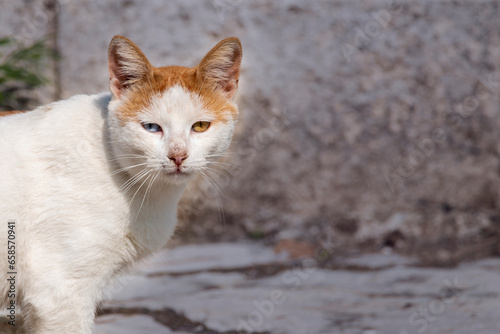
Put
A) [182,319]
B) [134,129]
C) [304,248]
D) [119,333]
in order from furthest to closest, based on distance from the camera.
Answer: [304,248] < [182,319] < [119,333] < [134,129]

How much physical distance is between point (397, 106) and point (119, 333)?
2728 mm

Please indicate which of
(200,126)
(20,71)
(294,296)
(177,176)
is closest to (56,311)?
(177,176)

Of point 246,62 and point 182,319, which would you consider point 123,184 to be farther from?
point 246,62

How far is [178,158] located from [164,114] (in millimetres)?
198

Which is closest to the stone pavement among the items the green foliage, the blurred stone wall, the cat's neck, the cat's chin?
the cat's neck

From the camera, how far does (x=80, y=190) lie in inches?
88.0

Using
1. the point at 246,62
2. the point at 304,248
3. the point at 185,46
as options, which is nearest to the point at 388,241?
the point at 304,248

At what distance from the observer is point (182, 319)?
303 cm

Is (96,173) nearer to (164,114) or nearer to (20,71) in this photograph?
(164,114)

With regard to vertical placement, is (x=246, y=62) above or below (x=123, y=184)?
above

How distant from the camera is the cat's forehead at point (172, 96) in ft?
7.36

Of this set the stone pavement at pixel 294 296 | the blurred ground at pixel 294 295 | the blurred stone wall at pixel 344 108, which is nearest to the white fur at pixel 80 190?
the blurred ground at pixel 294 295

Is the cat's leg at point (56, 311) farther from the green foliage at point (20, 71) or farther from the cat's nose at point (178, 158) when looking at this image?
the green foliage at point (20, 71)

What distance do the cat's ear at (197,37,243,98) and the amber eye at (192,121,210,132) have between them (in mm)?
174
